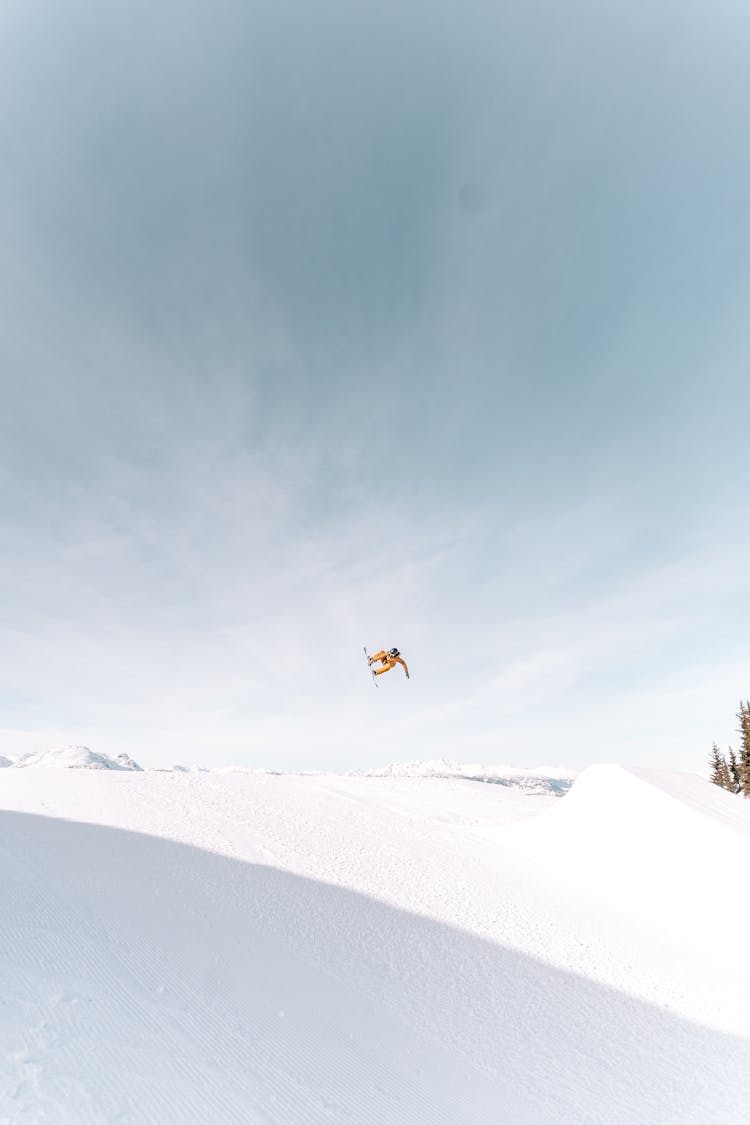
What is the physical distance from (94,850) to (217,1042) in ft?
27.8

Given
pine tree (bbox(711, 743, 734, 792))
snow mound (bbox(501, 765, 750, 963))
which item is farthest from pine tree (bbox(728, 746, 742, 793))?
snow mound (bbox(501, 765, 750, 963))

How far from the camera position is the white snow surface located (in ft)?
18.3

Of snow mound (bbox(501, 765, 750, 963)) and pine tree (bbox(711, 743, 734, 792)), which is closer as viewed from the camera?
snow mound (bbox(501, 765, 750, 963))

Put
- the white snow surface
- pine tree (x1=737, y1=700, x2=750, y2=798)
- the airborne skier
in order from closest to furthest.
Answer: the white snow surface
the airborne skier
pine tree (x1=737, y1=700, x2=750, y2=798)

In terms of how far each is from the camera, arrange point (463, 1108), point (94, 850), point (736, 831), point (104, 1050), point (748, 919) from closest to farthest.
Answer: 1. point (104, 1050)
2. point (463, 1108)
3. point (94, 850)
4. point (748, 919)
5. point (736, 831)

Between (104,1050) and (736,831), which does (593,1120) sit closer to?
(104,1050)

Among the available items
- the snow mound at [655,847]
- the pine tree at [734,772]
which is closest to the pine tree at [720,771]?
the pine tree at [734,772]

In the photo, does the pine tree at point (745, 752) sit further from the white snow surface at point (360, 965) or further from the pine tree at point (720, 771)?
the white snow surface at point (360, 965)

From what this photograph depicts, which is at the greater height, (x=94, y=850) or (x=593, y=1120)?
(x=94, y=850)

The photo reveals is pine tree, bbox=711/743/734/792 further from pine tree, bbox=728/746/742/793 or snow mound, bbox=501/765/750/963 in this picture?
snow mound, bbox=501/765/750/963

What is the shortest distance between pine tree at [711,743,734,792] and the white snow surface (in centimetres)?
4374

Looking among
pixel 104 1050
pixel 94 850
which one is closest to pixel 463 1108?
pixel 104 1050

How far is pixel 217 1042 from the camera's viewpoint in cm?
614

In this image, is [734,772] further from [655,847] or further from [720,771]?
[655,847]
